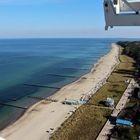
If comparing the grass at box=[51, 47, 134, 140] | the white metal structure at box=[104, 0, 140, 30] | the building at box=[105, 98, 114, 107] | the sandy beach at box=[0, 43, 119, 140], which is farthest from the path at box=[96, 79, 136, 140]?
the white metal structure at box=[104, 0, 140, 30]

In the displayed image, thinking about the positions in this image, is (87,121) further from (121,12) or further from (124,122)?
(121,12)

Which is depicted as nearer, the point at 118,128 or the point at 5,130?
the point at 118,128

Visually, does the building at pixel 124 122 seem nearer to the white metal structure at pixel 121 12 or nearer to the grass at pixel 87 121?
the grass at pixel 87 121

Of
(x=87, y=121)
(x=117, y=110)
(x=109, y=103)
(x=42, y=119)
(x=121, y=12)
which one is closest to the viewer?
(x=121, y=12)

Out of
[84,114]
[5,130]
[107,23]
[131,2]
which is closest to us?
[131,2]

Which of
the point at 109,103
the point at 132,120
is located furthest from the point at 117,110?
the point at 132,120

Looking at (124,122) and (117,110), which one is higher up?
(124,122)

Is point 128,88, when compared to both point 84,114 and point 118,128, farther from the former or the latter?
point 118,128

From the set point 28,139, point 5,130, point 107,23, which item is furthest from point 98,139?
point 107,23
